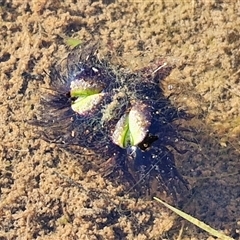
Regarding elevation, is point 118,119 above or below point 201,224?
above

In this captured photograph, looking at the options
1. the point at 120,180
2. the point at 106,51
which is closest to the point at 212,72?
the point at 106,51

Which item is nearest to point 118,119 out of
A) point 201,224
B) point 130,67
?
point 130,67

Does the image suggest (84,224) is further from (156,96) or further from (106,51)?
(106,51)

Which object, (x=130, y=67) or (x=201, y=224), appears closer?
(x=201, y=224)

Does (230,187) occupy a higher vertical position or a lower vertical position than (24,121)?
lower

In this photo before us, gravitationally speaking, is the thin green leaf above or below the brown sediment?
below

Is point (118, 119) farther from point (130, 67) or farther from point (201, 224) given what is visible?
point (201, 224)

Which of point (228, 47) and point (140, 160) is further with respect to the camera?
point (228, 47)

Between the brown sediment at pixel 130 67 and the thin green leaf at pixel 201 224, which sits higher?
the brown sediment at pixel 130 67
